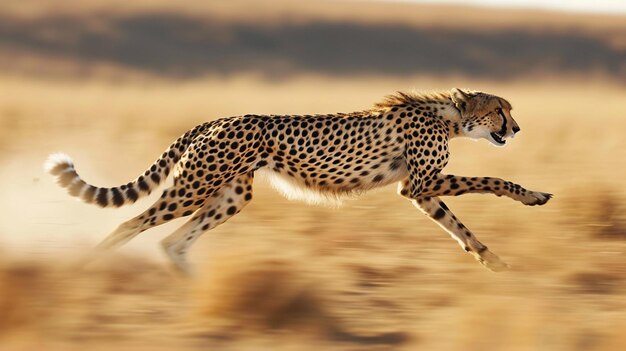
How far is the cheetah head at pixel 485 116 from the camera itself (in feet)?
22.1

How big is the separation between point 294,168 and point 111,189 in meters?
1.00

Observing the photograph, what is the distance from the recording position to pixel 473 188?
6.52 meters

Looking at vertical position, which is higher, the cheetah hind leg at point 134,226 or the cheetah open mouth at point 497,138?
the cheetah open mouth at point 497,138

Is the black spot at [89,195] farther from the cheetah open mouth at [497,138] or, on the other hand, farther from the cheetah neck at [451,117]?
the cheetah open mouth at [497,138]

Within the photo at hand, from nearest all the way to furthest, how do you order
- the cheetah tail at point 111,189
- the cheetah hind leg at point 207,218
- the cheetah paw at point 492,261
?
the cheetah tail at point 111,189
the cheetah hind leg at point 207,218
the cheetah paw at point 492,261

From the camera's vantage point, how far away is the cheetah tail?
6.26 m

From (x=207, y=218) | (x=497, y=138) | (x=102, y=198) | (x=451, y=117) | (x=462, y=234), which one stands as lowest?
(x=462, y=234)

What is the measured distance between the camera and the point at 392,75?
1588 inches

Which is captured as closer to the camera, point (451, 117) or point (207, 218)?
point (207, 218)

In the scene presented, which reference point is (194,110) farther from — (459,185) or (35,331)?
(35,331)

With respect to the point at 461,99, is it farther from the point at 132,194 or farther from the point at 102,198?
the point at 102,198

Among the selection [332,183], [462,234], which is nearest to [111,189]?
[332,183]

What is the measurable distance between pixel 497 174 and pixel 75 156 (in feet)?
14.2

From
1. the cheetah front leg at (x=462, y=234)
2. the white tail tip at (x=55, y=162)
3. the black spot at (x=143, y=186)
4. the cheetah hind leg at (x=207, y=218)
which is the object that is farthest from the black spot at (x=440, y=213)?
the white tail tip at (x=55, y=162)
